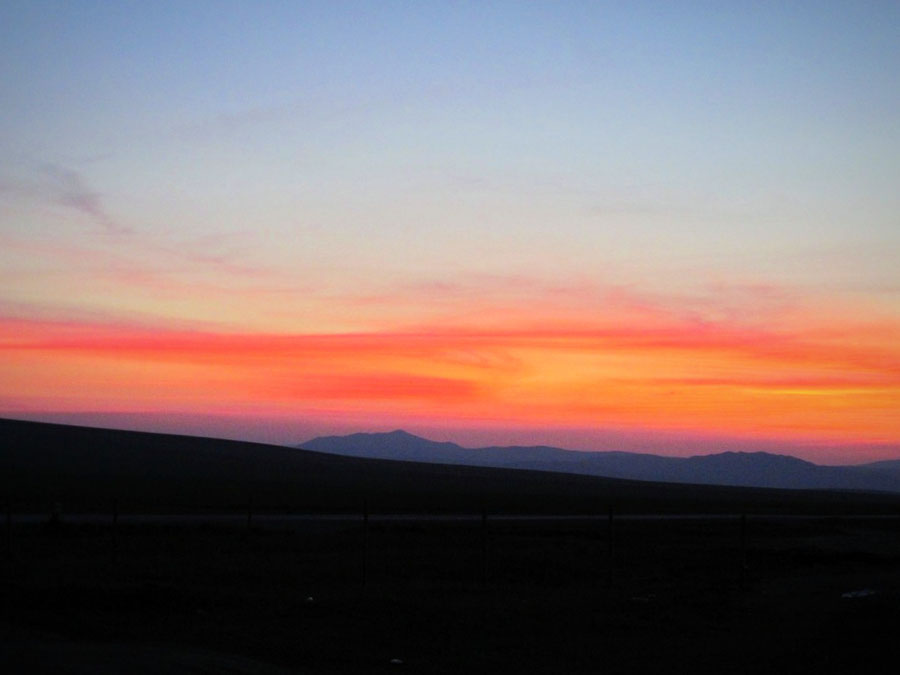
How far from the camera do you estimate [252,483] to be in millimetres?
84500

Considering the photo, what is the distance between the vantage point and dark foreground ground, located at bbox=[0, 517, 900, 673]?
13.6m

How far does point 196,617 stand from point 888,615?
11.1 meters

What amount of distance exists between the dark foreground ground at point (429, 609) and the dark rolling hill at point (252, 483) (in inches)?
874

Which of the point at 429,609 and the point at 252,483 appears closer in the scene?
the point at 429,609

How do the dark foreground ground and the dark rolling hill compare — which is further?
the dark rolling hill

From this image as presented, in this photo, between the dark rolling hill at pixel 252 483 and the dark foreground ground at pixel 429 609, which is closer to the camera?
the dark foreground ground at pixel 429 609

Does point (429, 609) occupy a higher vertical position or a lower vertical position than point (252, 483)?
higher

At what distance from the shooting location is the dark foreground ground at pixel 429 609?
1363 centimetres

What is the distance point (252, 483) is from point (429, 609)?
6921cm

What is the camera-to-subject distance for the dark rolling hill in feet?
211

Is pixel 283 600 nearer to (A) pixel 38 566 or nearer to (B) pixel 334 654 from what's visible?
(B) pixel 334 654

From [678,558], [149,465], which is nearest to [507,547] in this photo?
[678,558]

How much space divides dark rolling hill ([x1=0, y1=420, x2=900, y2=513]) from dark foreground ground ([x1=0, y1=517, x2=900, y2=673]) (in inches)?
874

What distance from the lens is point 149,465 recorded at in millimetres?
95562
